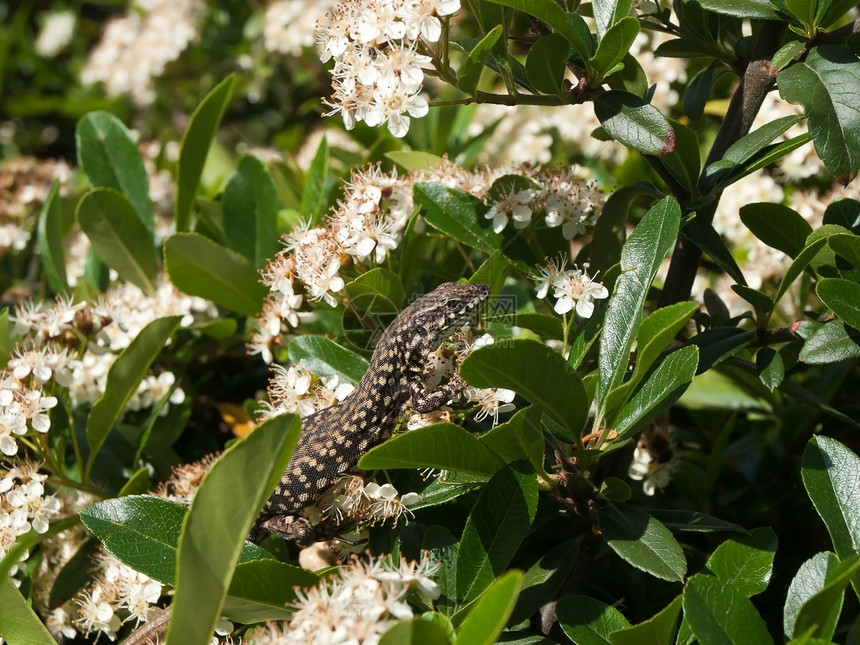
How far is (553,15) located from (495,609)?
118 cm

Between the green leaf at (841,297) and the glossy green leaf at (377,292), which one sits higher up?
the green leaf at (841,297)

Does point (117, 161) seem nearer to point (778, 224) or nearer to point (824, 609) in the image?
point (778, 224)

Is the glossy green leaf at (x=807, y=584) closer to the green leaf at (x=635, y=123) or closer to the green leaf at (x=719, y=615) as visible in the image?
the green leaf at (x=719, y=615)

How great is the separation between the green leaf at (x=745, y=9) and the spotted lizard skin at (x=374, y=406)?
83 centimetres

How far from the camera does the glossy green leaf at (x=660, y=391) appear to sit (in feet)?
5.42

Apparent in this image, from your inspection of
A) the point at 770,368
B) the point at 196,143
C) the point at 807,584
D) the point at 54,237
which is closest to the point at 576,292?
the point at 770,368

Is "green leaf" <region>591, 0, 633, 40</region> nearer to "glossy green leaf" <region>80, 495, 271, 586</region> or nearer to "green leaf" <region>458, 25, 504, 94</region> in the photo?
"green leaf" <region>458, 25, 504, 94</region>

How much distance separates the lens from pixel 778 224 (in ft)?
6.84

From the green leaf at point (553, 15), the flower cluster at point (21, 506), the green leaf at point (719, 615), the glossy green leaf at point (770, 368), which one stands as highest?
the green leaf at point (553, 15)

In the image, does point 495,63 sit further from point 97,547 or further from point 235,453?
point 97,547

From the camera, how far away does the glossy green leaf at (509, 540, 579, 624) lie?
1789 millimetres

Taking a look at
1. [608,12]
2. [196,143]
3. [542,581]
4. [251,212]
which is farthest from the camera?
[251,212]

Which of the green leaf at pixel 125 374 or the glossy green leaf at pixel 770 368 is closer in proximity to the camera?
the glossy green leaf at pixel 770 368

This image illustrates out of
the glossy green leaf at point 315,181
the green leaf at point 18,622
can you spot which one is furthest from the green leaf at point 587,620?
the glossy green leaf at point 315,181
